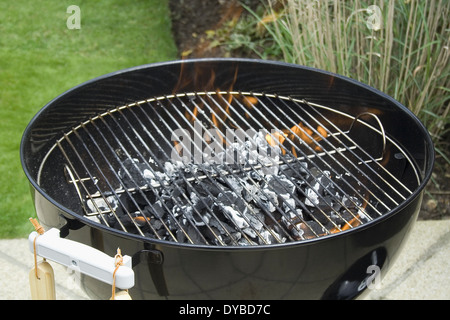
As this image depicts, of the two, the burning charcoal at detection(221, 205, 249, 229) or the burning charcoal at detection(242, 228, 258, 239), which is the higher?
the burning charcoal at detection(221, 205, 249, 229)

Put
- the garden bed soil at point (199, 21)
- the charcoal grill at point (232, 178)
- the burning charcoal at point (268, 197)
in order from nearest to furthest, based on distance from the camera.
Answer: the charcoal grill at point (232, 178), the burning charcoal at point (268, 197), the garden bed soil at point (199, 21)

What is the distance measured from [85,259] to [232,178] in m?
0.77

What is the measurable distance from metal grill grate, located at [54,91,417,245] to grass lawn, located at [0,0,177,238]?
1.10 m

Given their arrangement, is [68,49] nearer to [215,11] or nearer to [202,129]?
[215,11]

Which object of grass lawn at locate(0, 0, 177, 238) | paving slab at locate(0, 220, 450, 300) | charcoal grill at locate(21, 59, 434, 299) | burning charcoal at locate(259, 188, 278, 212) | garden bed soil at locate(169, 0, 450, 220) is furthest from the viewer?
garden bed soil at locate(169, 0, 450, 220)

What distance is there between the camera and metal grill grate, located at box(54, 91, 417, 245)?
162 centimetres

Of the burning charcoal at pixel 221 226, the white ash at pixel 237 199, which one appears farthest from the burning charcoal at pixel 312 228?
the burning charcoal at pixel 221 226

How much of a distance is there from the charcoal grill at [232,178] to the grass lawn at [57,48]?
3.70 ft

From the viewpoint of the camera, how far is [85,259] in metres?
1.13

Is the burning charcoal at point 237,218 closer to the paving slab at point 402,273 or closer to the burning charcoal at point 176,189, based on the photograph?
the burning charcoal at point 176,189

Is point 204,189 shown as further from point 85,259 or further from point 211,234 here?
point 85,259

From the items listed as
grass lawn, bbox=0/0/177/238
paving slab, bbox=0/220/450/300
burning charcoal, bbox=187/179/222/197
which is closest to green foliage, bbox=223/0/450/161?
paving slab, bbox=0/220/450/300

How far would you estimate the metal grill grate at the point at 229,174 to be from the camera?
1619 millimetres

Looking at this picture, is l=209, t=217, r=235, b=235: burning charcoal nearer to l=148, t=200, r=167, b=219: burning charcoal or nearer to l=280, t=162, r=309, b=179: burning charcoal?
l=148, t=200, r=167, b=219: burning charcoal
